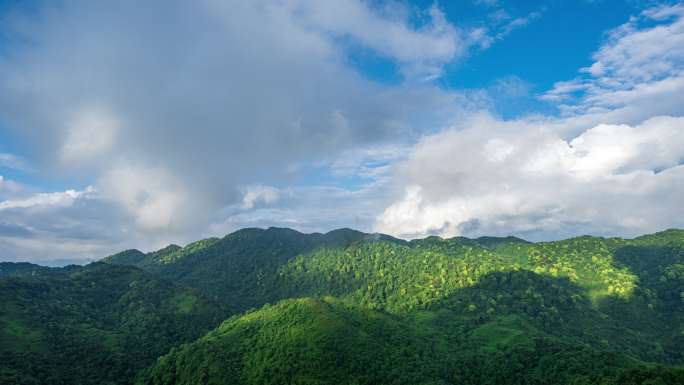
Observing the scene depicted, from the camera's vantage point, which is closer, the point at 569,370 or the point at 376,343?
the point at 569,370

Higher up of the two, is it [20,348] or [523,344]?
[20,348]

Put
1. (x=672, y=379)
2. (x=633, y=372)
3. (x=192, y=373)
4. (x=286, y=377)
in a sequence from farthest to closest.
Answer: (x=192, y=373) < (x=286, y=377) < (x=633, y=372) < (x=672, y=379)

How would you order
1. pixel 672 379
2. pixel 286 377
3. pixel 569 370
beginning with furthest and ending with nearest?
pixel 286 377 < pixel 569 370 < pixel 672 379

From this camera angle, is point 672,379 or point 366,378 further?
point 366,378

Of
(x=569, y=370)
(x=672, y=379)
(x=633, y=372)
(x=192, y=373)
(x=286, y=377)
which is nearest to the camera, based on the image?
(x=672, y=379)

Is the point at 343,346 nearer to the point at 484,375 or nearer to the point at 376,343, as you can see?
the point at 376,343

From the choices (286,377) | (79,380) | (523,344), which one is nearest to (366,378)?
(286,377)

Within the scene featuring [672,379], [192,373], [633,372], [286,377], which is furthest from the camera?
[192,373]

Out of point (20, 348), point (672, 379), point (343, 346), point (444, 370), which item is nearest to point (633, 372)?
point (672, 379)

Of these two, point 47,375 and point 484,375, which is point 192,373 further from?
point 484,375
